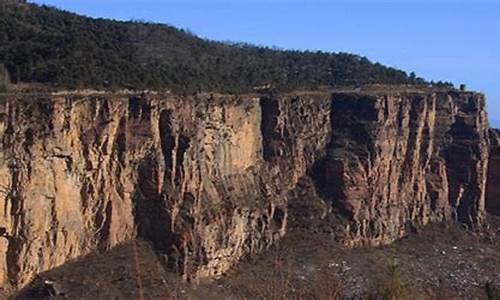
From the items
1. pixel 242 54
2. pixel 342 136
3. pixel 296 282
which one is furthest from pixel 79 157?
pixel 242 54

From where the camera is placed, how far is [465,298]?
58.4 meters

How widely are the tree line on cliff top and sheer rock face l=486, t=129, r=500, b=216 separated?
1222 centimetres

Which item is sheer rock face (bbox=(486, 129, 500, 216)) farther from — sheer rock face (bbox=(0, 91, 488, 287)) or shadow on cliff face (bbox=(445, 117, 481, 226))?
shadow on cliff face (bbox=(445, 117, 481, 226))

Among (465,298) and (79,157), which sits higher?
(79,157)

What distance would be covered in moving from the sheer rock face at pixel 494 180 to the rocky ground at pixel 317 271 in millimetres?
1429

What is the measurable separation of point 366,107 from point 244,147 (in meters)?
11.7

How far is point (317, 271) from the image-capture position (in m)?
58.3

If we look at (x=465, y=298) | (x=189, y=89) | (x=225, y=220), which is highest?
(x=189, y=89)

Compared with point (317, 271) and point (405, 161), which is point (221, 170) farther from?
point (405, 161)

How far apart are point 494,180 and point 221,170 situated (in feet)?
87.2

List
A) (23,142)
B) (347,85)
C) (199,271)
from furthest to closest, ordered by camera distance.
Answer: (347,85) → (199,271) → (23,142)

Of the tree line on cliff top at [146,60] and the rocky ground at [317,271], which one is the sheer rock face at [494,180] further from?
the tree line on cliff top at [146,60]

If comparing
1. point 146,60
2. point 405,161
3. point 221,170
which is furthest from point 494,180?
point 146,60

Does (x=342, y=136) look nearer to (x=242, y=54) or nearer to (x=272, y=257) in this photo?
(x=272, y=257)
